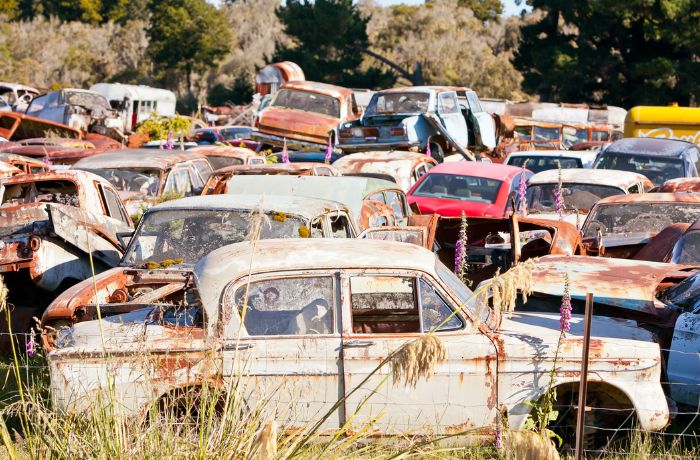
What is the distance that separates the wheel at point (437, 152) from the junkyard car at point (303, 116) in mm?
1948

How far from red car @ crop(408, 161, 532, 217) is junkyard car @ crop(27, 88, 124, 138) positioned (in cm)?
1353

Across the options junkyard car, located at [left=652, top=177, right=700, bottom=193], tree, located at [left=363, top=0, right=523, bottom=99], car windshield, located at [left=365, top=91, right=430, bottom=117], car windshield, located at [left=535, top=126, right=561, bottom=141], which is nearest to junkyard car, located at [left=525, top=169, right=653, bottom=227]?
junkyard car, located at [left=652, top=177, right=700, bottom=193]

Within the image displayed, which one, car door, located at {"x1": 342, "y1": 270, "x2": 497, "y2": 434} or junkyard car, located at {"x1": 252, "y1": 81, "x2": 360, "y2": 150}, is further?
junkyard car, located at {"x1": 252, "y1": 81, "x2": 360, "y2": 150}

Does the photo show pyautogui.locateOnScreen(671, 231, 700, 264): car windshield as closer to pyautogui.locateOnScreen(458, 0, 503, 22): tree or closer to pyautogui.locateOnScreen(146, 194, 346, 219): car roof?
pyautogui.locateOnScreen(146, 194, 346, 219): car roof

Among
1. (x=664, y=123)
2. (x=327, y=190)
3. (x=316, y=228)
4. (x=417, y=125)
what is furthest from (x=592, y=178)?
(x=664, y=123)

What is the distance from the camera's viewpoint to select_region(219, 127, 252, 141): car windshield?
27688 millimetres

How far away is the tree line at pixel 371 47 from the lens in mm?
40281

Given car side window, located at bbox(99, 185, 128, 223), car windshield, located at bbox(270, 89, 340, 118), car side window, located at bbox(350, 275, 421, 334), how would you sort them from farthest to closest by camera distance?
car windshield, located at bbox(270, 89, 340, 118) → car side window, located at bbox(99, 185, 128, 223) → car side window, located at bbox(350, 275, 421, 334)

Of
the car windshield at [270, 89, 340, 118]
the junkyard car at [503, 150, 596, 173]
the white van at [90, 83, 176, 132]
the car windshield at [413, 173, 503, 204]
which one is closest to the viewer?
the car windshield at [413, 173, 503, 204]

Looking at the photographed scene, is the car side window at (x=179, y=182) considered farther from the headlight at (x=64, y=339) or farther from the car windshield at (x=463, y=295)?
the car windshield at (x=463, y=295)

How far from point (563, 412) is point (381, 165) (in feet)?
31.4

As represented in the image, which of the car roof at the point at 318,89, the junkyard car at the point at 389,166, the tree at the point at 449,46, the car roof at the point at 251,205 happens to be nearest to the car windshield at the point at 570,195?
the junkyard car at the point at 389,166

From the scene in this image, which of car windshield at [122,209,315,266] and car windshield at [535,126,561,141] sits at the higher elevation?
car windshield at [122,209,315,266]

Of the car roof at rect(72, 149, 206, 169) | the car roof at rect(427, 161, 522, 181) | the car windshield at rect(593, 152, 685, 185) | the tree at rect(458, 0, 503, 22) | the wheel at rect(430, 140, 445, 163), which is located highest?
the tree at rect(458, 0, 503, 22)
